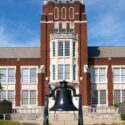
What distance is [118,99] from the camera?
191ft

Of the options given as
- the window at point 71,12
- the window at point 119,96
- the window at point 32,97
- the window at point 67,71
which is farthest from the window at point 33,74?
the window at point 119,96

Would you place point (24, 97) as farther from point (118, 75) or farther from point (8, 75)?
point (118, 75)

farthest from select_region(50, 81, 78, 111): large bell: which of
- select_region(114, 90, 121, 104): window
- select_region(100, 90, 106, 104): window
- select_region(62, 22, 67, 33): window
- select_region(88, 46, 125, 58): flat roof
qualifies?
select_region(88, 46, 125, 58): flat roof

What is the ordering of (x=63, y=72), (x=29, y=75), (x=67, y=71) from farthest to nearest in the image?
(x=29, y=75), (x=67, y=71), (x=63, y=72)

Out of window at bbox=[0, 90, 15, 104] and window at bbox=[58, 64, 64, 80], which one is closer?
window at bbox=[58, 64, 64, 80]

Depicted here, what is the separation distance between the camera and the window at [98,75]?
58.7 m

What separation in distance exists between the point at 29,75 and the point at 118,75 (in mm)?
12723

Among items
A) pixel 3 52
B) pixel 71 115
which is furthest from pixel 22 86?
pixel 71 115

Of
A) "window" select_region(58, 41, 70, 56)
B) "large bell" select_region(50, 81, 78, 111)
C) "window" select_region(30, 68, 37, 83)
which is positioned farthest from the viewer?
"window" select_region(30, 68, 37, 83)

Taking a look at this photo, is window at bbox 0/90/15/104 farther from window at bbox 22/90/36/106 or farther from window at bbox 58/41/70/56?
window at bbox 58/41/70/56

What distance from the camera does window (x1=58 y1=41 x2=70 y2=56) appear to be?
56.0 metres

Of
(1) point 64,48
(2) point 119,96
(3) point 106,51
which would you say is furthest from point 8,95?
(3) point 106,51

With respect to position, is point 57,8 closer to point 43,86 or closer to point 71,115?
point 43,86

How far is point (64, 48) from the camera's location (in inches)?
2207
